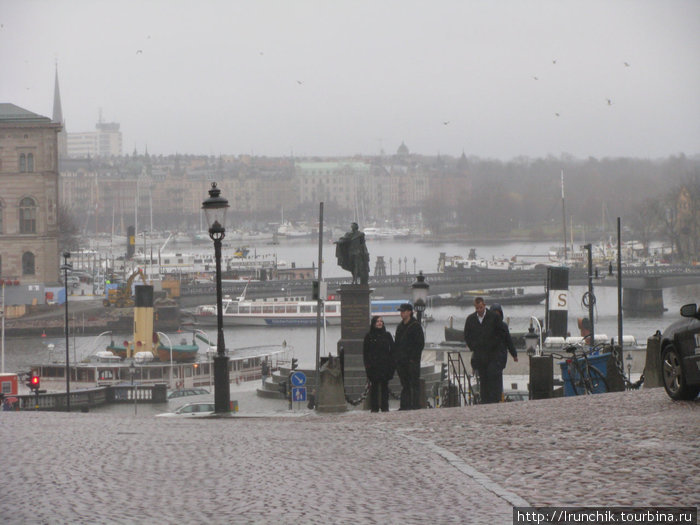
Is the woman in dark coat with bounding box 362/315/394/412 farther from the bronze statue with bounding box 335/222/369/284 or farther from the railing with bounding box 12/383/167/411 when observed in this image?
the railing with bounding box 12/383/167/411

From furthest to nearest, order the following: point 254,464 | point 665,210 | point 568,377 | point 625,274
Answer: point 665,210 < point 625,274 < point 568,377 < point 254,464

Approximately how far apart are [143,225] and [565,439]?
177279 millimetres

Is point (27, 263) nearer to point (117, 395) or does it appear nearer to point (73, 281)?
point (73, 281)

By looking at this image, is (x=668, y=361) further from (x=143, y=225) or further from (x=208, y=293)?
(x=143, y=225)

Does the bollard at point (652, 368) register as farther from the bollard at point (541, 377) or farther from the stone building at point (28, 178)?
the stone building at point (28, 178)

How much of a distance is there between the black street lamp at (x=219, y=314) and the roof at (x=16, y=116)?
58883 millimetres

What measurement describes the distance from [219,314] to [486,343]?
2.76m

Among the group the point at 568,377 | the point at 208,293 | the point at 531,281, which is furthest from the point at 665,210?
the point at 568,377

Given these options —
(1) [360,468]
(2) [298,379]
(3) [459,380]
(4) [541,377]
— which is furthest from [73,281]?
(1) [360,468]

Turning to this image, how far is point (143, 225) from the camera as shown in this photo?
7195 inches

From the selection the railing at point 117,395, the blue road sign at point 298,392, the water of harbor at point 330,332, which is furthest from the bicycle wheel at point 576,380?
the water of harbor at point 330,332

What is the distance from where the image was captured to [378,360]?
42.9 feet

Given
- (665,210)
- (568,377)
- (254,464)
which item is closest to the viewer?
(254,464)

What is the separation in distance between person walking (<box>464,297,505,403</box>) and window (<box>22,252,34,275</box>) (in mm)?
59366
